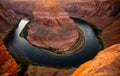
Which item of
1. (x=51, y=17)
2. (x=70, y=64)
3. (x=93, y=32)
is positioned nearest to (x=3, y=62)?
(x=70, y=64)

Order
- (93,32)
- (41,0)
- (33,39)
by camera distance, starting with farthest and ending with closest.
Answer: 1. (93,32)
2. (41,0)
3. (33,39)

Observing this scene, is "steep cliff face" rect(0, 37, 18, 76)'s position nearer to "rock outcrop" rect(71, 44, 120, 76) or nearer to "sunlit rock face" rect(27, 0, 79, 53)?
"rock outcrop" rect(71, 44, 120, 76)

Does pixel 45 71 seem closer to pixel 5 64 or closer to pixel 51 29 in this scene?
pixel 5 64

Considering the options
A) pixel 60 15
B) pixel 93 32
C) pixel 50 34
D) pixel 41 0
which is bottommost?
pixel 93 32

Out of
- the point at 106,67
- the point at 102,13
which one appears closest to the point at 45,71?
the point at 106,67

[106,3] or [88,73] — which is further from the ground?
[88,73]

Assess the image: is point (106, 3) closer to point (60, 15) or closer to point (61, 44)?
point (60, 15)
